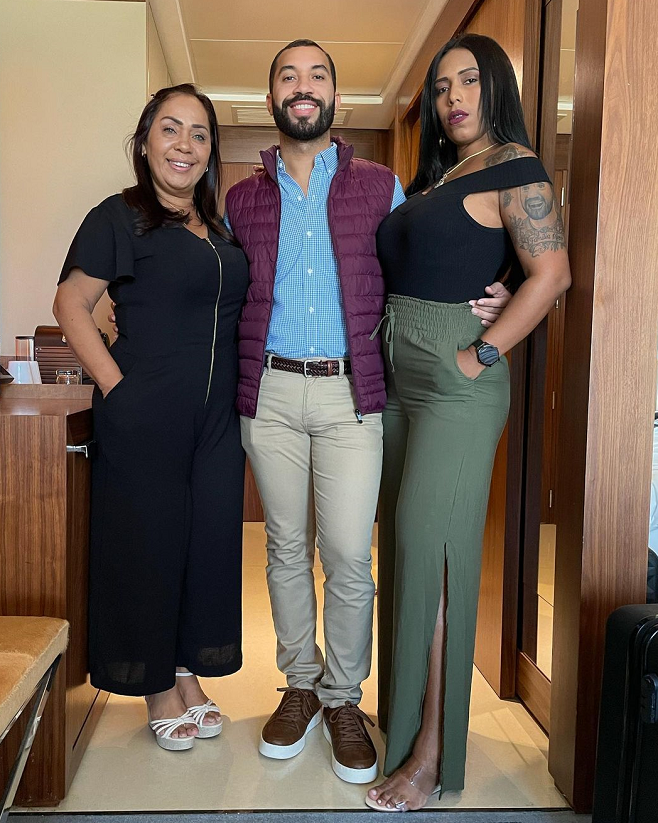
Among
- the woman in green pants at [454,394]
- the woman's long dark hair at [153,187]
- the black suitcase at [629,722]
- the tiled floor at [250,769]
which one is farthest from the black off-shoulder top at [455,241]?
the tiled floor at [250,769]

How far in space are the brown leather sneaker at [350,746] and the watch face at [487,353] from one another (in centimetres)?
96

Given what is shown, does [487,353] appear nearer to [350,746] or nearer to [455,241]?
[455,241]

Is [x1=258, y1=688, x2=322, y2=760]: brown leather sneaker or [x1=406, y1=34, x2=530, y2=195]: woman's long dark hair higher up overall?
[x1=406, y1=34, x2=530, y2=195]: woman's long dark hair

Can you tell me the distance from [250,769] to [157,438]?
0.85 m

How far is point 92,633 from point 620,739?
123 centimetres

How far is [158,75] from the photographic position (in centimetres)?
436

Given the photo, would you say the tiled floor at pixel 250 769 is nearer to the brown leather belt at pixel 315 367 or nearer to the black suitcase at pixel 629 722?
the black suitcase at pixel 629 722

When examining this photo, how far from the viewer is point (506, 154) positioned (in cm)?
182

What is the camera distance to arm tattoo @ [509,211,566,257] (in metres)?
1.78

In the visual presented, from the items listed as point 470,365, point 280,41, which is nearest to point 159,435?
point 470,365

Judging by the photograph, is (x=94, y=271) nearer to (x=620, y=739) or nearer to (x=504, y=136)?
(x=504, y=136)

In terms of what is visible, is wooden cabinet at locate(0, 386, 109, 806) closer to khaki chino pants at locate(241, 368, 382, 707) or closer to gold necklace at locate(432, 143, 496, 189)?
khaki chino pants at locate(241, 368, 382, 707)

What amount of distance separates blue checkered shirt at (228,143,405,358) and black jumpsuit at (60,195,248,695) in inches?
4.7

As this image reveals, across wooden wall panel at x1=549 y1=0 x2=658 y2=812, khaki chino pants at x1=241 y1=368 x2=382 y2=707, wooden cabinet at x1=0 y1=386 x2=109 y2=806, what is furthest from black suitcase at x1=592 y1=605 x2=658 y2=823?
wooden cabinet at x1=0 y1=386 x2=109 y2=806
